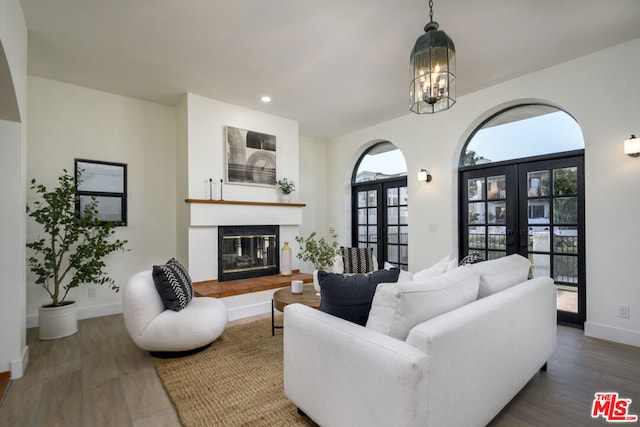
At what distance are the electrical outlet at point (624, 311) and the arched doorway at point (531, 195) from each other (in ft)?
1.04

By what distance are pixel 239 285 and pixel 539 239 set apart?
3701 mm

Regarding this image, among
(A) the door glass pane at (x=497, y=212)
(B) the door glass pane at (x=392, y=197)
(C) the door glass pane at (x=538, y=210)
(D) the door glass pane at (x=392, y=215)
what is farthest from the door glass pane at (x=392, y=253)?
(C) the door glass pane at (x=538, y=210)

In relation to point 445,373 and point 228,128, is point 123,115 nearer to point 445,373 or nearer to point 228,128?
point 228,128

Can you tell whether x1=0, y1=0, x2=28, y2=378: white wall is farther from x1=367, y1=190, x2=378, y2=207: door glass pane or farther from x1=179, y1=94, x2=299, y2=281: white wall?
x1=367, y1=190, x2=378, y2=207: door glass pane

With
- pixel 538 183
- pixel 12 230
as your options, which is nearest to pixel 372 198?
pixel 538 183

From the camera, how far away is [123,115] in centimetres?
401

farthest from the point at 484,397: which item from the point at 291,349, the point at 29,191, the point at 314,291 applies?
the point at 29,191

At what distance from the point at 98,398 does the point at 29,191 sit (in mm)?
2669

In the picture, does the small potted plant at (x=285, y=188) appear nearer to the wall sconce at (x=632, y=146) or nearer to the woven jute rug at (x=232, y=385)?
the woven jute rug at (x=232, y=385)

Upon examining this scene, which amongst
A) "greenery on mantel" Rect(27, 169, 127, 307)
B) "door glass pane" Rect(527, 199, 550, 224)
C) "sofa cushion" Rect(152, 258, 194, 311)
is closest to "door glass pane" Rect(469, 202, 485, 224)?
"door glass pane" Rect(527, 199, 550, 224)

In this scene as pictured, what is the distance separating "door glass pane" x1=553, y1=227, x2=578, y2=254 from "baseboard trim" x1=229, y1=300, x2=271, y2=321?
3494 mm

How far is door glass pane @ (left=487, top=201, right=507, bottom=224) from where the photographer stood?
384cm

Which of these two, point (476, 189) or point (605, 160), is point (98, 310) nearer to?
point (476, 189)

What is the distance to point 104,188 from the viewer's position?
12.6ft
